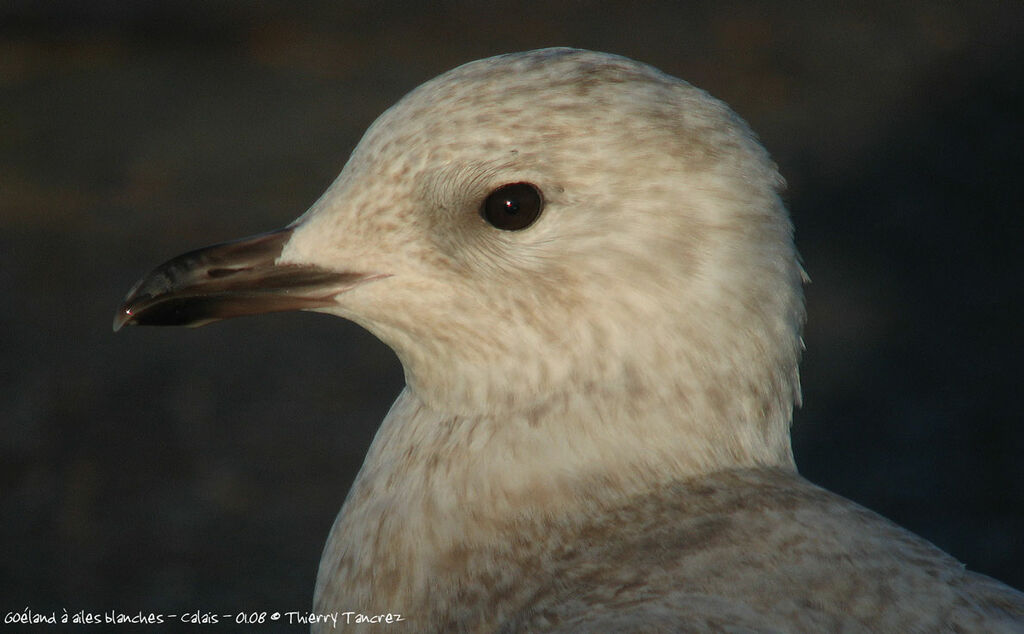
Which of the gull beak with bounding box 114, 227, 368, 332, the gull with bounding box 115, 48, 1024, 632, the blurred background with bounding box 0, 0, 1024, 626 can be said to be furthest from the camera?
the blurred background with bounding box 0, 0, 1024, 626

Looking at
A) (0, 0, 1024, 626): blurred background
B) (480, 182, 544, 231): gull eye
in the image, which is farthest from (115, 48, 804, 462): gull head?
(0, 0, 1024, 626): blurred background

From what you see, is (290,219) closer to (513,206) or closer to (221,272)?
(221,272)

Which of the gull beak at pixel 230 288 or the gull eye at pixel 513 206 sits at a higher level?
the gull eye at pixel 513 206

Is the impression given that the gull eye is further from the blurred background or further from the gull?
the blurred background

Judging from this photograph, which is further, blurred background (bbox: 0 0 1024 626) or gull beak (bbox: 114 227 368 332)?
blurred background (bbox: 0 0 1024 626)

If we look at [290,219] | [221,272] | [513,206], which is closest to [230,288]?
[221,272]

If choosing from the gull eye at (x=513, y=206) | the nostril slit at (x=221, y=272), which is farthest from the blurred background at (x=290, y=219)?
the nostril slit at (x=221, y=272)

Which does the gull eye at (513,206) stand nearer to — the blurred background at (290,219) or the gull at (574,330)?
the gull at (574,330)
